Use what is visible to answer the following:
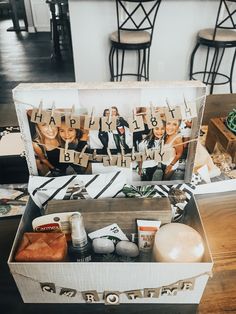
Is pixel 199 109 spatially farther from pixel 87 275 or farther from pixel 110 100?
pixel 87 275

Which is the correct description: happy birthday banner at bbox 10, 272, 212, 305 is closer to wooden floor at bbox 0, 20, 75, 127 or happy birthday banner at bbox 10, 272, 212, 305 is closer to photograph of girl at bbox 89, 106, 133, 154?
photograph of girl at bbox 89, 106, 133, 154

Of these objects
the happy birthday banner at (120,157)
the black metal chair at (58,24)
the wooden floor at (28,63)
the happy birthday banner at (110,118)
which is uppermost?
the happy birthday banner at (110,118)

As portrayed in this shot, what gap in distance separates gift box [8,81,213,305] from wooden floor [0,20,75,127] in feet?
9.27

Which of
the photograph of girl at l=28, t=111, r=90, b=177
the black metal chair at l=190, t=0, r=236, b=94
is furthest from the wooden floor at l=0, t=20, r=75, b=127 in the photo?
the photograph of girl at l=28, t=111, r=90, b=177

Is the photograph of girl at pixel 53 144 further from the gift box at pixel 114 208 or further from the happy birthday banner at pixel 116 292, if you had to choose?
the happy birthday banner at pixel 116 292

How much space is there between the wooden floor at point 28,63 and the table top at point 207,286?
2.90 m

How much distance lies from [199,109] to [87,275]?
49cm

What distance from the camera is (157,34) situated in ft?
9.98

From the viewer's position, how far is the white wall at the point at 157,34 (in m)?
2.85

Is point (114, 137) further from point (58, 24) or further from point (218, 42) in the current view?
point (58, 24)

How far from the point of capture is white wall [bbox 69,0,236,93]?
9.34 feet

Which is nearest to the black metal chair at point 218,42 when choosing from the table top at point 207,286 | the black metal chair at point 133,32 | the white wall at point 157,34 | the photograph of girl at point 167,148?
the white wall at point 157,34

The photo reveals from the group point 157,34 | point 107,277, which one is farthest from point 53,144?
point 157,34

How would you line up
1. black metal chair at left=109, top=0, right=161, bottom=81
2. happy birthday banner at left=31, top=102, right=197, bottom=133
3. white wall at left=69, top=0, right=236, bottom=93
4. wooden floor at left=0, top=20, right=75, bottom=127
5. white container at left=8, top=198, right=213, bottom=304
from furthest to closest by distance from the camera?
wooden floor at left=0, top=20, right=75, bottom=127
white wall at left=69, top=0, right=236, bottom=93
black metal chair at left=109, top=0, right=161, bottom=81
happy birthday banner at left=31, top=102, right=197, bottom=133
white container at left=8, top=198, right=213, bottom=304
